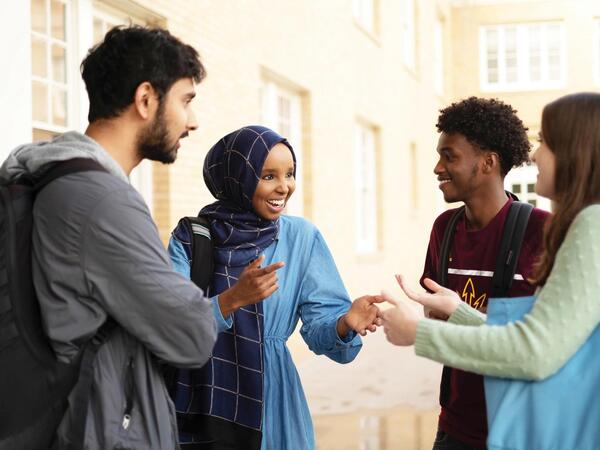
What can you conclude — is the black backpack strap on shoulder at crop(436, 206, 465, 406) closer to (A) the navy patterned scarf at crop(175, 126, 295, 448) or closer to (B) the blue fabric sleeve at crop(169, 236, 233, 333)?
(A) the navy patterned scarf at crop(175, 126, 295, 448)

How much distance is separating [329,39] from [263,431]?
370 inches

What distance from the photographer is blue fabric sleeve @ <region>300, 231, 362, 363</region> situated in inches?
112

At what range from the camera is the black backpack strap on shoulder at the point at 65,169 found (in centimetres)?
193

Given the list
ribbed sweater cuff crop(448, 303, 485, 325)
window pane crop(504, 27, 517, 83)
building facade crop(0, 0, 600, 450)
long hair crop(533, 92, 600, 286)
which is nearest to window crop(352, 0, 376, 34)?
building facade crop(0, 0, 600, 450)

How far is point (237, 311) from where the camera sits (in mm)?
2818

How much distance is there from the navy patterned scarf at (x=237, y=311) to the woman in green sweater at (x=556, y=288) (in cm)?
79

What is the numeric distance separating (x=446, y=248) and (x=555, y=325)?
4.13 ft

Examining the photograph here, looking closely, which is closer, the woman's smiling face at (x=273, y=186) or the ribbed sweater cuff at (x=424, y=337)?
the ribbed sweater cuff at (x=424, y=337)

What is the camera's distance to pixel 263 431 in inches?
109

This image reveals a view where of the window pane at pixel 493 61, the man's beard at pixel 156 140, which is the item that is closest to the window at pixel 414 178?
the window pane at pixel 493 61

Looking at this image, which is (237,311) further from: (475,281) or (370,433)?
(370,433)

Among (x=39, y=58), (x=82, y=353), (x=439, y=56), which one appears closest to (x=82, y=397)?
(x=82, y=353)

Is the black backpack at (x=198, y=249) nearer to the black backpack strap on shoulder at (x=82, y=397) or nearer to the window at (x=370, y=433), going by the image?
the black backpack strap on shoulder at (x=82, y=397)

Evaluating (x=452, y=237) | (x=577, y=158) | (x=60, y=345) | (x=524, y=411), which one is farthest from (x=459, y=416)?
(x=60, y=345)
